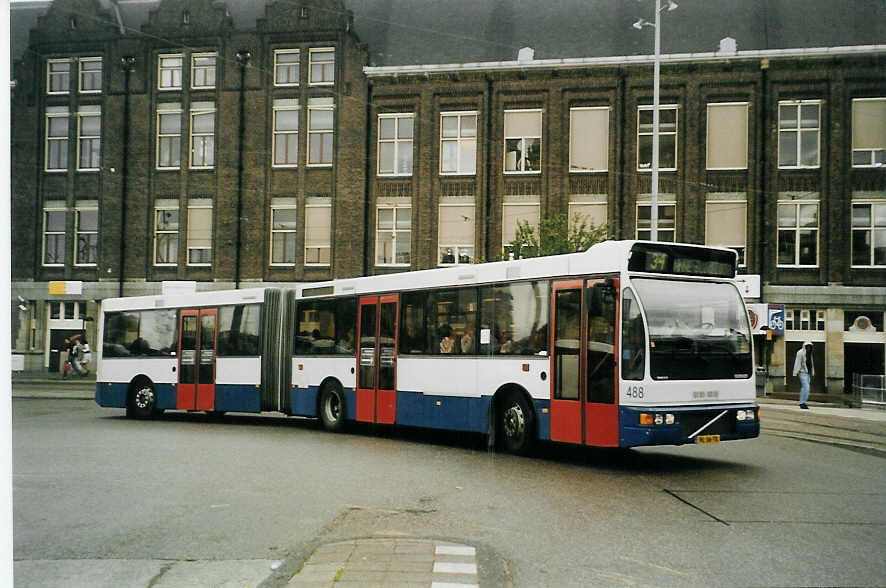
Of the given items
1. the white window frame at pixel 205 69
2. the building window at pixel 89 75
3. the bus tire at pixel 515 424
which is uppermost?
the white window frame at pixel 205 69

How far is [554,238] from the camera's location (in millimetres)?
26859

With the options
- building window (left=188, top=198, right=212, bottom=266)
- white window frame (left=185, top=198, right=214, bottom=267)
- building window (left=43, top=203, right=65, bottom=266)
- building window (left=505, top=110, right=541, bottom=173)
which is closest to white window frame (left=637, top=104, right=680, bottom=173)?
building window (left=505, top=110, right=541, bottom=173)

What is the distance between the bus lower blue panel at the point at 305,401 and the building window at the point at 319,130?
5828 mm

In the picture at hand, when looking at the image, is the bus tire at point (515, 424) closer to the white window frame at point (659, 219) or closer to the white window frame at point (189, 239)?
the white window frame at point (189, 239)

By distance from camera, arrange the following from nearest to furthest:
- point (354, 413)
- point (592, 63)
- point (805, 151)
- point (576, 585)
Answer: point (576, 585) < point (354, 413) < point (805, 151) < point (592, 63)

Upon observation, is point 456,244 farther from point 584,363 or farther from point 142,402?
point 584,363

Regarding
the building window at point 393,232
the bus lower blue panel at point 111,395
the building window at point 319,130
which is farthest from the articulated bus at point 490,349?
the building window at point 393,232

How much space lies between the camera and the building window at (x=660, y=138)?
2748 centimetres

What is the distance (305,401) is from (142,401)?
14.9ft

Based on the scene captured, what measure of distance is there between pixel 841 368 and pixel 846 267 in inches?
151

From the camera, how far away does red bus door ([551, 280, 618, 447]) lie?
34.8 feet

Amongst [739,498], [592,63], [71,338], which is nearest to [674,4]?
[592,63]

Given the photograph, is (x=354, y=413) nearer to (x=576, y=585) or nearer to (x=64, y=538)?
(x=64, y=538)

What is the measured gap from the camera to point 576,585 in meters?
5.58
